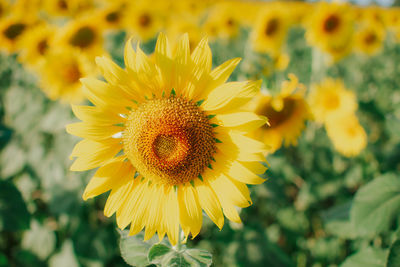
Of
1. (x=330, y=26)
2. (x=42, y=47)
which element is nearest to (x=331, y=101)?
(x=330, y=26)

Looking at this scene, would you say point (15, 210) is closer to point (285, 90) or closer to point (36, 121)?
point (36, 121)

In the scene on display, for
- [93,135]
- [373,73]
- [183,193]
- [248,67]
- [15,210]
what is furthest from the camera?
[373,73]

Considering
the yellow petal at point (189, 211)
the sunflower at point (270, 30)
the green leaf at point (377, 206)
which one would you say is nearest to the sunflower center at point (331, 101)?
the sunflower at point (270, 30)

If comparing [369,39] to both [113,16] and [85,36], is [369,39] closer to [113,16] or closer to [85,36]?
[113,16]

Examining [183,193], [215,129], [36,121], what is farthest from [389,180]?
[36,121]

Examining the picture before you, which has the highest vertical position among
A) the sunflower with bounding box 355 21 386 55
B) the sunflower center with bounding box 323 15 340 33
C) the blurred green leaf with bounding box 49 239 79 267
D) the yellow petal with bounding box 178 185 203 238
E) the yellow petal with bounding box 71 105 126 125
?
the sunflower with bounding box 355 21 386 55

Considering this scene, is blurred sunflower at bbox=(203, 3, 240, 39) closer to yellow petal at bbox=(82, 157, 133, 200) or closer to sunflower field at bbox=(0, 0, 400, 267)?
sunflower field at bbox=(0, 0, 400, 267)

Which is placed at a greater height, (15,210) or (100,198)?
(15,210)

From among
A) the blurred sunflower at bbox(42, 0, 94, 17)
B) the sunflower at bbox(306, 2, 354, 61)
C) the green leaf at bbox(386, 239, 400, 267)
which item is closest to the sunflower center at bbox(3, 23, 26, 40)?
the blurred sunflower at bbox(42, 0, 94, 17)
